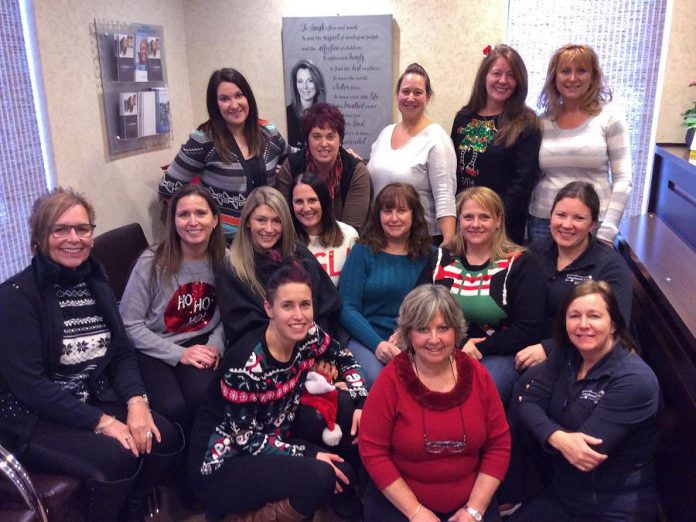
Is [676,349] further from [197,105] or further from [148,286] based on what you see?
[197,105]

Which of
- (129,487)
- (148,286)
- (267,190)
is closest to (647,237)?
(267,190)

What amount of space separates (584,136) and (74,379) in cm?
207

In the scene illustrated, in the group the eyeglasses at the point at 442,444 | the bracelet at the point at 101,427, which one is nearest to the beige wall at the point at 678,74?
the eyeglasses at the point at 442,444

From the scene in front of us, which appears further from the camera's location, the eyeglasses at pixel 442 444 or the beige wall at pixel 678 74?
the beige wall at pixel 678 74

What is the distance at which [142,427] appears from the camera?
6.11 feet

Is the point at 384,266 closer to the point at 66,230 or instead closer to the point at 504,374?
the point at 504,374

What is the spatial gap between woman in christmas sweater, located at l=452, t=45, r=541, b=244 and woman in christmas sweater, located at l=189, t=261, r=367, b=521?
1.14 meters

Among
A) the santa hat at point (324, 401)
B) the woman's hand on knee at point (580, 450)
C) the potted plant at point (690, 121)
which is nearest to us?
the woman's hand on knee at point (580, 450)

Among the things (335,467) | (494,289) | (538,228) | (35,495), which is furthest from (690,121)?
(35,495)

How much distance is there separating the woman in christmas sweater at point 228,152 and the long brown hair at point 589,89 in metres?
1.23

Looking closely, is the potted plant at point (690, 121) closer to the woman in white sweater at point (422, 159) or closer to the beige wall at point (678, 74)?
the beige wall at point (678, 74)

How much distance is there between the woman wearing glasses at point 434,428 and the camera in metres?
1.64

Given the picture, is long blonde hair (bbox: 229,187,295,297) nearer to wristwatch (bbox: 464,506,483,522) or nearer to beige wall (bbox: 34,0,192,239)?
beige wall (bbox: 34,0,192,239)

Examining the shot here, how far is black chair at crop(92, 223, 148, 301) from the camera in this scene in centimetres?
254
